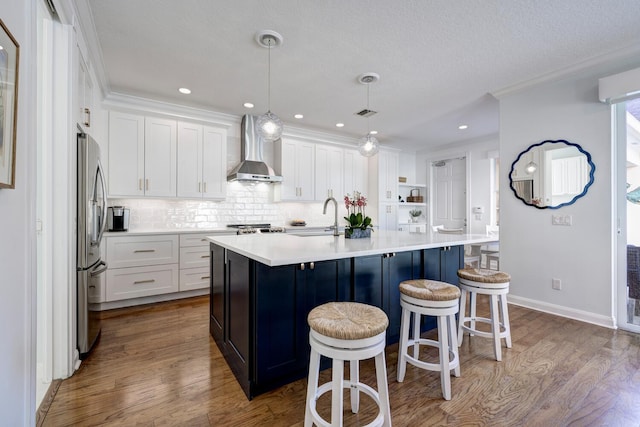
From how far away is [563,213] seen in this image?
312 centimetres

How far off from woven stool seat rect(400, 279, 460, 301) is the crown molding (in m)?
2.85

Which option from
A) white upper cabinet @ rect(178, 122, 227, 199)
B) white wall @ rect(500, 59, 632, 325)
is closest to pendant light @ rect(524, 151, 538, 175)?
white wall @ rect(500, 59, 632, 325)

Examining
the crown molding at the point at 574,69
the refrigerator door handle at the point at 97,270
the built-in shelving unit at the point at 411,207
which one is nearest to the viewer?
the refrigerator door handle at the point at 97,270

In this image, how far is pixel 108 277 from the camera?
128 inches

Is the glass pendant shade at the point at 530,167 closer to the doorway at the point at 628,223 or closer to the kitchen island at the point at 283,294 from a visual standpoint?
the doorway at the point at 628,223

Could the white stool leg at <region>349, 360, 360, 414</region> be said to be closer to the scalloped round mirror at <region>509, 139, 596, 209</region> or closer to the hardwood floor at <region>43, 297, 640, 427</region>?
the hardwood floor at <region>43, 297, 640, 427</region>

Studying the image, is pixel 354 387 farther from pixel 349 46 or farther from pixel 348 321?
pixel 349 46

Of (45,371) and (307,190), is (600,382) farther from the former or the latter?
(307,190)

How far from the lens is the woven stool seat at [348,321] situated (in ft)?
4.09

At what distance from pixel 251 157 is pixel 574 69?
412 centimetres

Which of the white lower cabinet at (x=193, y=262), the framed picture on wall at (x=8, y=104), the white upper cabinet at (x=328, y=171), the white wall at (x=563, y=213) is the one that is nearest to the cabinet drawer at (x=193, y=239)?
the white lower cabinet at (x=193, y=262)

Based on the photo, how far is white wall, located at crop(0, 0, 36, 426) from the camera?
110 centimetres

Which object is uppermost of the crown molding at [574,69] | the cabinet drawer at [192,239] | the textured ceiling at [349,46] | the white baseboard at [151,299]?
the textured ceiling at [349,46]

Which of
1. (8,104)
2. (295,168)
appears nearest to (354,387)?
(8,104)
